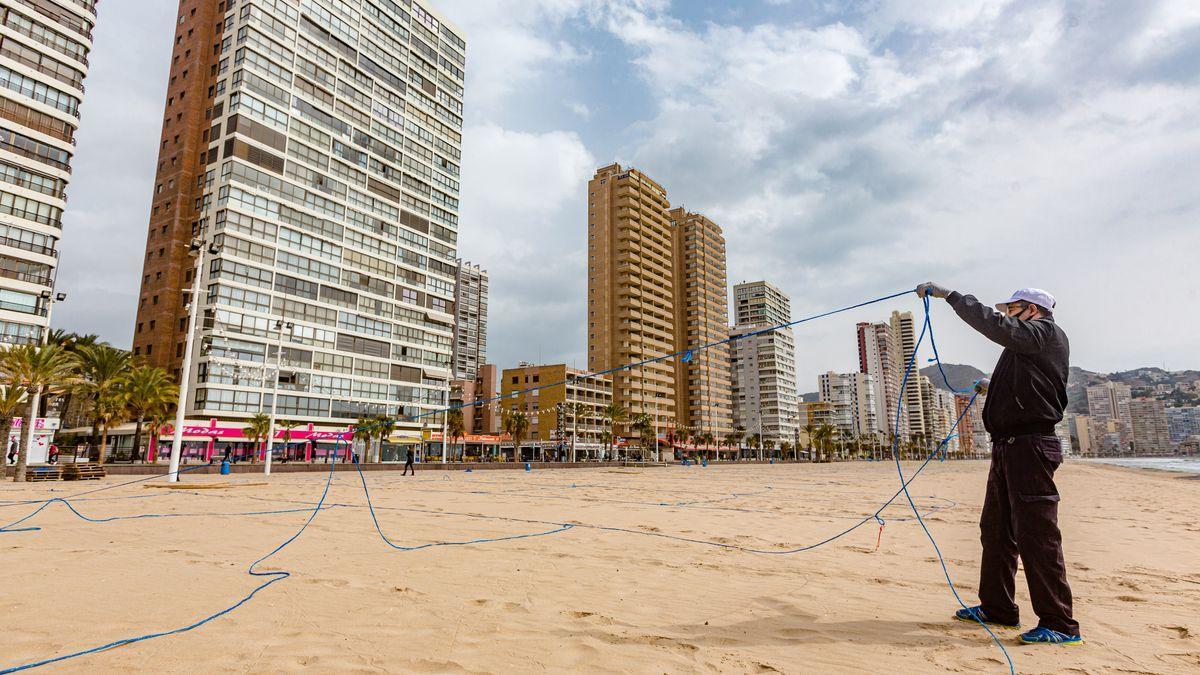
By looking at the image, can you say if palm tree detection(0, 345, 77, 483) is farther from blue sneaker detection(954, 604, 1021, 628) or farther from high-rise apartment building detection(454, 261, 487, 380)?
high-rise apartment building detection(454, 261, 487, 380)

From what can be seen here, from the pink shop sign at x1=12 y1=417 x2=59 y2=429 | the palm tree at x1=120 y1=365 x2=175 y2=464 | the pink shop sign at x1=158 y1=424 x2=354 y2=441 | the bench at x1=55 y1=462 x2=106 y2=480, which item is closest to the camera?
the bench at x1=55 y1=462 x2=106 y2=480

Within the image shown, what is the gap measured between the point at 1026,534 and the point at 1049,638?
66cm

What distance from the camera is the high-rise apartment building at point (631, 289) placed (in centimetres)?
11212

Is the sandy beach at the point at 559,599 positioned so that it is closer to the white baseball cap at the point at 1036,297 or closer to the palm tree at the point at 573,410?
the white baseball cap at the point at 1036,297

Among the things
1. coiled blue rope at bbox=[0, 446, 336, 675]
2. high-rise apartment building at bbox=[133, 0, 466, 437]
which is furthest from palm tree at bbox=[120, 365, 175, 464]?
coiled blue rope at bbox=[0, 446, 336, 675]

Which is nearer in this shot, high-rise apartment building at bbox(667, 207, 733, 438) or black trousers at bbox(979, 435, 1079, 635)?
black trousers at bbox(979, 435, 1079, 635)

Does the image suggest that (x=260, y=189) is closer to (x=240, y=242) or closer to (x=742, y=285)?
(x=240, y=242)

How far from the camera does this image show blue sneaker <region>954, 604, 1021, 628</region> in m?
4.37

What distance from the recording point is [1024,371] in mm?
4344

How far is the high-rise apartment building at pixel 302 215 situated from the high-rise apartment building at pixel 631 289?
43850 mm

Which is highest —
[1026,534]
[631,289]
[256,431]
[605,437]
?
[631,289]

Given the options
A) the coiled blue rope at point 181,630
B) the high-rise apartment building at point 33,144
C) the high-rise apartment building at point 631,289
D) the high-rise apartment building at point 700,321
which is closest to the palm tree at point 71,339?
the high-rise apartment building at point 33,144

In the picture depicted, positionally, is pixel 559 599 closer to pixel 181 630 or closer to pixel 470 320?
pixel 181 630

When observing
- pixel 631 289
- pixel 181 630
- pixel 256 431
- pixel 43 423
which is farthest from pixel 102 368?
pixel 631 289
